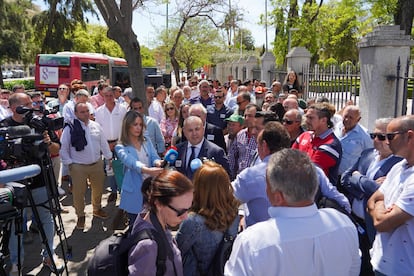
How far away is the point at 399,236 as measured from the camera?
2318 millimetres

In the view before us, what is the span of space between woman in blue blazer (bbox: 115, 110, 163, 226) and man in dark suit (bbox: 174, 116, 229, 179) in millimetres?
265

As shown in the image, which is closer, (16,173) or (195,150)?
(16,173)

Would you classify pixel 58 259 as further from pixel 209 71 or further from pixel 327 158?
pixel 209 71

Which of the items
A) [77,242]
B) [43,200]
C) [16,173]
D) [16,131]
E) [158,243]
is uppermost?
[16,131]

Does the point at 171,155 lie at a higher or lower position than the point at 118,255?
higher

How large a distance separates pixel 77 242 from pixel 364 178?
12.1ft

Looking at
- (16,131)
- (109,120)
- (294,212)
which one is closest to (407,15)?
(109,120)

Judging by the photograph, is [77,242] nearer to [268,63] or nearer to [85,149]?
[85,149]

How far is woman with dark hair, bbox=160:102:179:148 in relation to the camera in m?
6.57

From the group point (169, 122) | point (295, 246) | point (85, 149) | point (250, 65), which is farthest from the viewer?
point (250, 65)

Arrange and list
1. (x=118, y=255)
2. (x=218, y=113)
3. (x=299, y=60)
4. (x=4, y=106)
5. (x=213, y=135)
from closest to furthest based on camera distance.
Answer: (x=118, y=255) → (x=213, y=135) → (x=218, y=113) → (x=4, y=106) → (x=299, y=60)

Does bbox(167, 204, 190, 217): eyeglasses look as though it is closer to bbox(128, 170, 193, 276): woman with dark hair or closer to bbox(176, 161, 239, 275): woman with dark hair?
bbox(128, 170, 193, 276): woman with dark hair

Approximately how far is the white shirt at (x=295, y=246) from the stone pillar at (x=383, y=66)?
196 inches

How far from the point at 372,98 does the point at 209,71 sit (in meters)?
34.4
